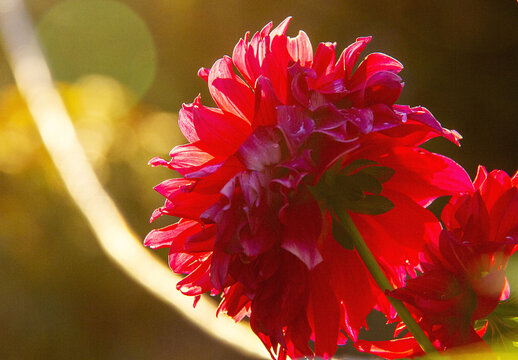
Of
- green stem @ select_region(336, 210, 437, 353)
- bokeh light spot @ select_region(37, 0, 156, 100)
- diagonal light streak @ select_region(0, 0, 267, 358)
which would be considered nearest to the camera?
green stem @ select_region(336, 210, 437, 353)

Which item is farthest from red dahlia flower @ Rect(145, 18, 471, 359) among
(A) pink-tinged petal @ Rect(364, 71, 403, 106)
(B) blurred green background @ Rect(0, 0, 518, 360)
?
(B) blurred green background @ Rect(0, 0, 518, 360)

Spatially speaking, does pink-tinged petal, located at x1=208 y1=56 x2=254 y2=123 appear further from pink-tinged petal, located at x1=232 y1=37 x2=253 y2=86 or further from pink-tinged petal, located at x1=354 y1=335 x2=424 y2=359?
pink-tinged petal, located at x1=354 y1=335 x2=424 y2=359

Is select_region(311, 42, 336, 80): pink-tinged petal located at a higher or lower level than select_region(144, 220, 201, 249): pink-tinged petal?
higher

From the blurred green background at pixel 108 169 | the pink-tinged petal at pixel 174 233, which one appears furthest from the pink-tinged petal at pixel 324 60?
the blurred green background at pixel 108 169

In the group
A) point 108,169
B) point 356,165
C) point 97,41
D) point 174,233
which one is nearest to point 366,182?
point 356,165

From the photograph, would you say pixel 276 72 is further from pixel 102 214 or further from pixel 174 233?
pixel 102 214

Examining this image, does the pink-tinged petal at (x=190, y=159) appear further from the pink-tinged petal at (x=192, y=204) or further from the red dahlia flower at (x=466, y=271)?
the red dahlia flower at (x=466, y=271)

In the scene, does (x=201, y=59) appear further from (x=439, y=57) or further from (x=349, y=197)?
(x=349, y=197)
